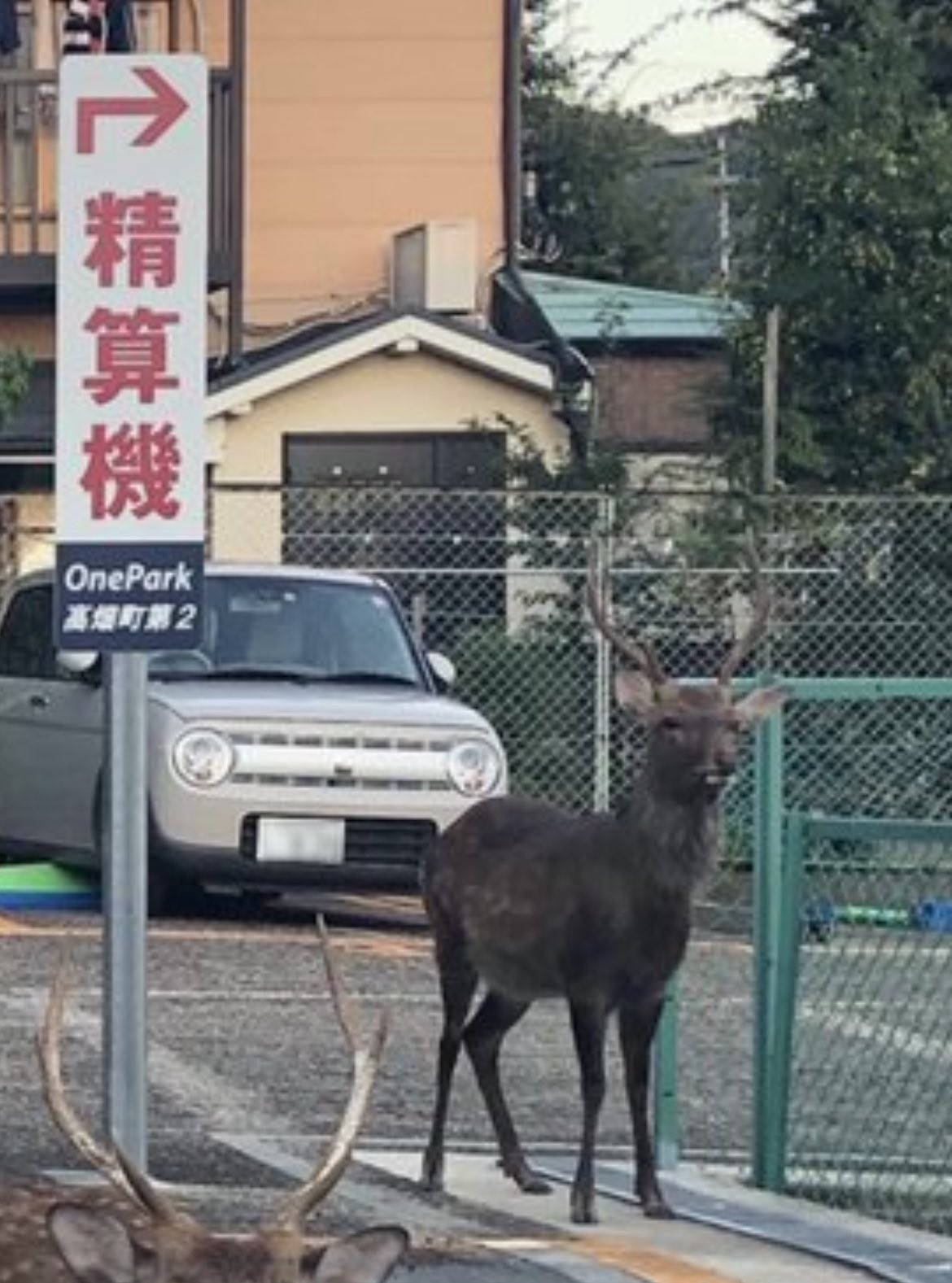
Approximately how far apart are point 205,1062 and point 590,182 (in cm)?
3101

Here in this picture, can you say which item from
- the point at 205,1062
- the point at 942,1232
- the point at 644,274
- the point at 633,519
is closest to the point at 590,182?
the point at 644,274

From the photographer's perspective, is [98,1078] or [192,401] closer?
[192,401]

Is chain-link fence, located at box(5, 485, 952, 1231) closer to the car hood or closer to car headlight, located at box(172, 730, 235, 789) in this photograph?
the car hood

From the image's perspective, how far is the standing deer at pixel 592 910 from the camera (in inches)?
444

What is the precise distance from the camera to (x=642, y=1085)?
1120cm

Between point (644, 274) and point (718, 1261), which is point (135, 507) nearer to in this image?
point (718, 1261)

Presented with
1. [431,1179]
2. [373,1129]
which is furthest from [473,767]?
[431,1179]

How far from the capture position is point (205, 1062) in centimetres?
1365

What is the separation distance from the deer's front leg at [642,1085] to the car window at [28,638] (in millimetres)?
8591

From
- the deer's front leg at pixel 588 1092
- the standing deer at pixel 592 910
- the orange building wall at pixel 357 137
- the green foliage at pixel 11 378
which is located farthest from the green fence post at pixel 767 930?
the orange building wall at pixel 357 137

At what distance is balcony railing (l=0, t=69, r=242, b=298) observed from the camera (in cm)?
2548

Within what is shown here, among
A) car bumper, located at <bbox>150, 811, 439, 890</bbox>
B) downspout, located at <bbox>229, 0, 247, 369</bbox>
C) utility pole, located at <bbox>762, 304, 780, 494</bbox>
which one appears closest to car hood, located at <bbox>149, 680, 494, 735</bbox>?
car bumper, located at <bbox>150, 811, 439, 890</bbox>

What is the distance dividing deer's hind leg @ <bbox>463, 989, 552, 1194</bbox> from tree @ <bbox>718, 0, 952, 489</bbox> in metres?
12.3

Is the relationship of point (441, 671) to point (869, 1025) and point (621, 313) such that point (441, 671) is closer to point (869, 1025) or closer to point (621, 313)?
point (869, 1025)
